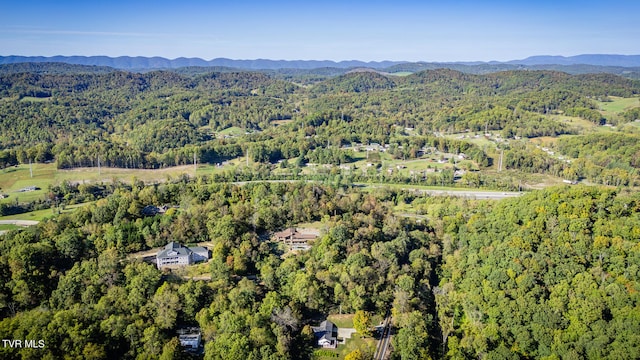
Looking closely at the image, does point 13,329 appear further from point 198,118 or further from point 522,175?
point 198,118

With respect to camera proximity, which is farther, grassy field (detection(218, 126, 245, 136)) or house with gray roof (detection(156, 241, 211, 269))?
grassy field (detection(218, 126, 245, 136))

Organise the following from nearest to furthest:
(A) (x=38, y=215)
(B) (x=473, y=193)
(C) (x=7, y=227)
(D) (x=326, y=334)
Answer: (D) (x=326, y=334) < (C) (x=7, y=227) < (A) (x=38, y=215) < (B) (x=473, y=193)

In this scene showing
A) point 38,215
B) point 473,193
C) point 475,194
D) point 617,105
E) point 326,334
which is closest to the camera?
point 326,334

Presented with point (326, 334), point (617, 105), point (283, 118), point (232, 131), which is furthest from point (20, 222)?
point (617, 105)

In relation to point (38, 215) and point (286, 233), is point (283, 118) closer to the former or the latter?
point (38, 215)

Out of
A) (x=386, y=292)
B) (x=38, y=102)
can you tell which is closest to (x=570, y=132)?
(x=386, y=292)

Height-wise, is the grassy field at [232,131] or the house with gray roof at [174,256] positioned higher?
the grassy field at [232,131]

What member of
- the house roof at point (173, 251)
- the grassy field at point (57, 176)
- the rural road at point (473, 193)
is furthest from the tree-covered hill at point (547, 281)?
the grassy field at point (57, 176)

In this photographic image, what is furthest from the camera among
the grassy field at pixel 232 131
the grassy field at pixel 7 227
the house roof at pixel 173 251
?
the grassy field at pixel 232 131

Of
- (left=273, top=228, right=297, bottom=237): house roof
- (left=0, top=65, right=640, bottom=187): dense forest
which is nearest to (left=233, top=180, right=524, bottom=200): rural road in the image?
(left=0, top=65, right=640, bottom=187): dense forest

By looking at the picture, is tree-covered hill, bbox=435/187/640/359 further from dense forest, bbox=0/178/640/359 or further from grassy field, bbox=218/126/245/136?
grassy field, bbox=218/126/245/136

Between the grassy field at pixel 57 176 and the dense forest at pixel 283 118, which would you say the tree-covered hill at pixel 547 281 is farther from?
the grassy field at pixel 57 176
